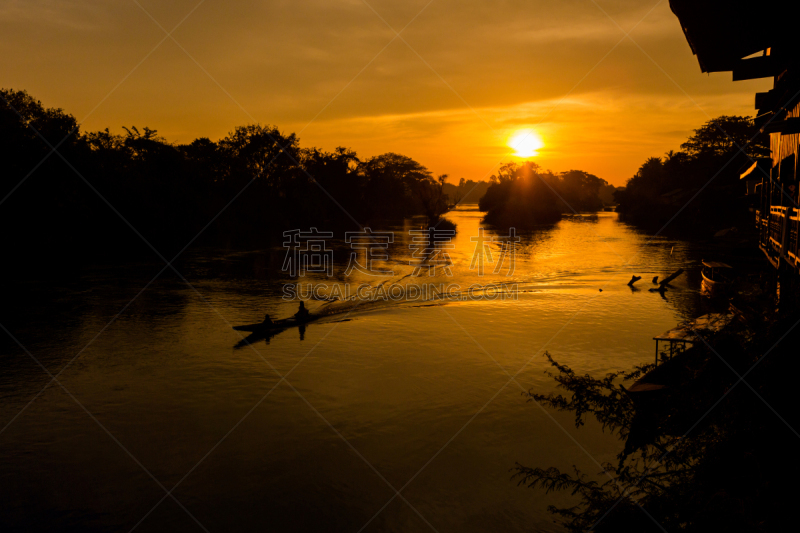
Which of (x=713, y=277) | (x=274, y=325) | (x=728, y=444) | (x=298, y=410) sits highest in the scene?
(x=728, y=444)

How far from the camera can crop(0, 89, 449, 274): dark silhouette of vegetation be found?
4852cm

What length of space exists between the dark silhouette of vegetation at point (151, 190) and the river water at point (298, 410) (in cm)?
1861

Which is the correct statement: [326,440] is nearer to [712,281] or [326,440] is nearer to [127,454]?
[127,454]

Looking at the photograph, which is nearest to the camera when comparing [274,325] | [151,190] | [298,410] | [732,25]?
[732,25]

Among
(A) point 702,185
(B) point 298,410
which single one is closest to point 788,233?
(B) point 298,410

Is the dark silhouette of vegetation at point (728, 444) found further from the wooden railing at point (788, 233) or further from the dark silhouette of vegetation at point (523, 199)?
the dark silhouette of vegetation at point (523, 199)

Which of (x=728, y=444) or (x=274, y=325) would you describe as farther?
(x=274, y=325)

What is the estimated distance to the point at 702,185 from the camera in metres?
96.4

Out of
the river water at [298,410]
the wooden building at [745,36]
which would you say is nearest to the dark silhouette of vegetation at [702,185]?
the river water at [298,410]

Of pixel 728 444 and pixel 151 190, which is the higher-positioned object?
pixel 151 190

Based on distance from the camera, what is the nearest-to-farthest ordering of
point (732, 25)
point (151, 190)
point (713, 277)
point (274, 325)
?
1. point (732, 25)
2. point (274, 325)
3. point (713, 277)
4. point (151, 190)

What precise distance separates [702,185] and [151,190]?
91.7 metres

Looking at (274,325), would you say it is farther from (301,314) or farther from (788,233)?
(788,233)

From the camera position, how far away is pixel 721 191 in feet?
258
